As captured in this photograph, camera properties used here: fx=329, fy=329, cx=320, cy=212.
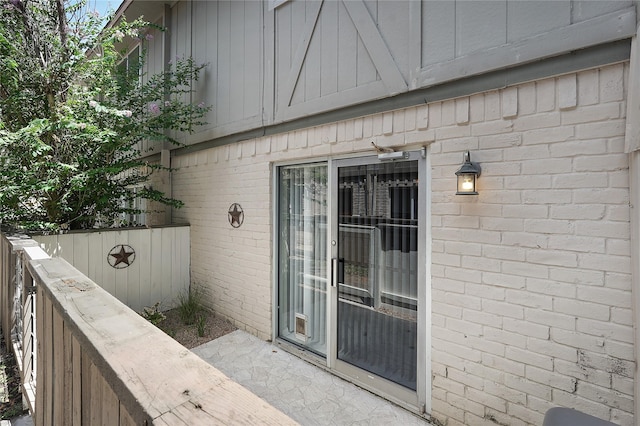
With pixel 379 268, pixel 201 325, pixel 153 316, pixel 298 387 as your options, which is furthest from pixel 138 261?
pixel 379 268

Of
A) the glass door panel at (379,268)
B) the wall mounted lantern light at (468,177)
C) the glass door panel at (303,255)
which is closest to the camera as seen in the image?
the wall mounted lantern light at (468,177)

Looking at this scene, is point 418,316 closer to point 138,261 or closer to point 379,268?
point 379,268

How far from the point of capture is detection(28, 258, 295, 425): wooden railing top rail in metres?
0.66

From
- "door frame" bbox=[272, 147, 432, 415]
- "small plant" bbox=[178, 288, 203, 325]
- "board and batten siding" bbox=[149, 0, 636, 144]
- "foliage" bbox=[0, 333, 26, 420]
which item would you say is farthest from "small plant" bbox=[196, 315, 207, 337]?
"board and batten siding" bbox=[149, 0, 636, 144]

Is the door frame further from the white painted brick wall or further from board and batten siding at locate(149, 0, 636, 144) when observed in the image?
board and batten siding at locate(149, 0, 636, 144)

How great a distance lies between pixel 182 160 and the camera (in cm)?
538

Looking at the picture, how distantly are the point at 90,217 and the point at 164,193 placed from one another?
3.56 ft

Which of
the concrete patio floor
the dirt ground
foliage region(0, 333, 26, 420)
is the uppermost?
foliage region(0, 333, 26, 420)

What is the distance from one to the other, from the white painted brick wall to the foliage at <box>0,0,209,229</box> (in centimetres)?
348

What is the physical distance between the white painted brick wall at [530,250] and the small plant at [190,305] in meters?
3.31

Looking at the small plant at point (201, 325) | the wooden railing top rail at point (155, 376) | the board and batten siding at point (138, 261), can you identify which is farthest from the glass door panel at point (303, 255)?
the wooden railing top rail at point (155, 376)

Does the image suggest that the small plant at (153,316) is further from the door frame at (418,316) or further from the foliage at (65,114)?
the door frame at (418,316)

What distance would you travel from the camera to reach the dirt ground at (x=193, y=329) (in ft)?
13.0

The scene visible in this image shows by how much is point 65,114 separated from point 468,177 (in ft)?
15.3
